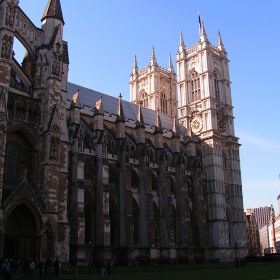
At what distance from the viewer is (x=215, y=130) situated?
58688mm

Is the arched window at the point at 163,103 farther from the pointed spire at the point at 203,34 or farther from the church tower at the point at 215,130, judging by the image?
the pointed spire at the point at 203,34

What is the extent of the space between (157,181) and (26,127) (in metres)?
24.1

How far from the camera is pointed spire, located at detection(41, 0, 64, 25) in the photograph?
3131 cm

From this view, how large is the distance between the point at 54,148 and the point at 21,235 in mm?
6384

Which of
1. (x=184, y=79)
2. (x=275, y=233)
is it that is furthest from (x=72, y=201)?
(x=275, y=233)

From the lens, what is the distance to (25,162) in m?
28.3

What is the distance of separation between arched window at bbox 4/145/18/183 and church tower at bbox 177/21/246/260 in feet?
109

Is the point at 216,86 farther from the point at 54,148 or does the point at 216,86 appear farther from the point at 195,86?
the point at 54,148

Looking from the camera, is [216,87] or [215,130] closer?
[215,130]

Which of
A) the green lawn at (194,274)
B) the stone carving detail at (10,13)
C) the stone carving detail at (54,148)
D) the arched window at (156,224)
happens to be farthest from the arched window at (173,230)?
the stone carving detail at (10,13)

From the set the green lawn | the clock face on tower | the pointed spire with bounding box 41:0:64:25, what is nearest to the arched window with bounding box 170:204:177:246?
the green lawn

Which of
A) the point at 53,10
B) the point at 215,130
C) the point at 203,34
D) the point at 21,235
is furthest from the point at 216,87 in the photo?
the point at 21,235

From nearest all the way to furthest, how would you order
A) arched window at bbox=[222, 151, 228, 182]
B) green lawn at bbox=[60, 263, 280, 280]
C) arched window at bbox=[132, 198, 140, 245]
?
green lawn at bbox=[60, 263, 280, 280] → arched window at bbox=[132, 198, 140, 245] → arched window at bbox=[222, 151, 228, 182]

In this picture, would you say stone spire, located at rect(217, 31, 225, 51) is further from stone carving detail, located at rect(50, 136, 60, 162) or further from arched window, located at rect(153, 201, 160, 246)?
stone carving detail, located at rect(50, 136, 60, 162)
